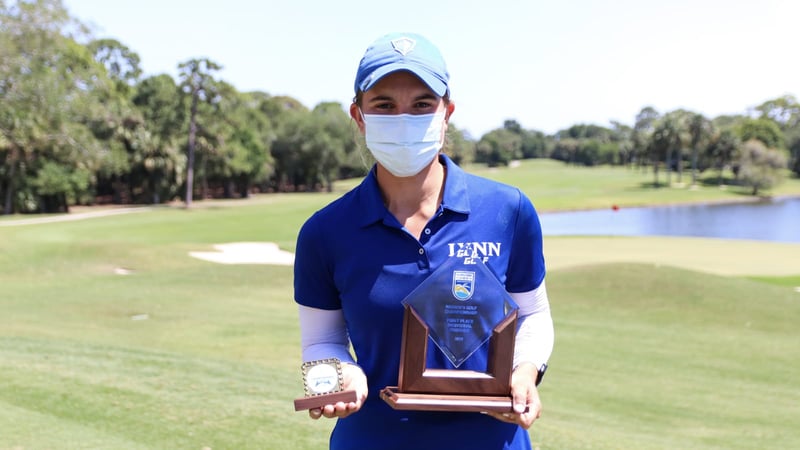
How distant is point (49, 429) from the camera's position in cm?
532

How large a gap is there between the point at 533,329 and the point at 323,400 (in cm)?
74

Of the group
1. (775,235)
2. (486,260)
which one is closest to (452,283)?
(486,260)

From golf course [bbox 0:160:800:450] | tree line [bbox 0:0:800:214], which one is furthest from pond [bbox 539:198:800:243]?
golf course [bbox 0:160:800:450]

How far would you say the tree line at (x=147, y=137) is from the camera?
3450 cm

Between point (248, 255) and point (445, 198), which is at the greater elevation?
point (445, 198)

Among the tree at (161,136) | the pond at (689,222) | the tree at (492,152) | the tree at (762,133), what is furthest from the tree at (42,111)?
the tree at (762,133)

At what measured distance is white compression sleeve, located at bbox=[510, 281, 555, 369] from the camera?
232 cm

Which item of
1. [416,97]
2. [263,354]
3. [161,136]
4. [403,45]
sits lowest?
[263,354]

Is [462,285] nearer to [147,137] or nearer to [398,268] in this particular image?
[398,268]

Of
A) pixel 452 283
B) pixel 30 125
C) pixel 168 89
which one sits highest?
pixel 168 89

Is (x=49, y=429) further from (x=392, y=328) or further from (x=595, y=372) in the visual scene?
(x=595, y=372)

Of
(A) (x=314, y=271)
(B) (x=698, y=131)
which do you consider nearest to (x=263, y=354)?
(A) (x=314, y=271)

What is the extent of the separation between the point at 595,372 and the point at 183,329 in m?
6.86

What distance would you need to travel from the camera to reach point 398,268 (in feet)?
7.30
